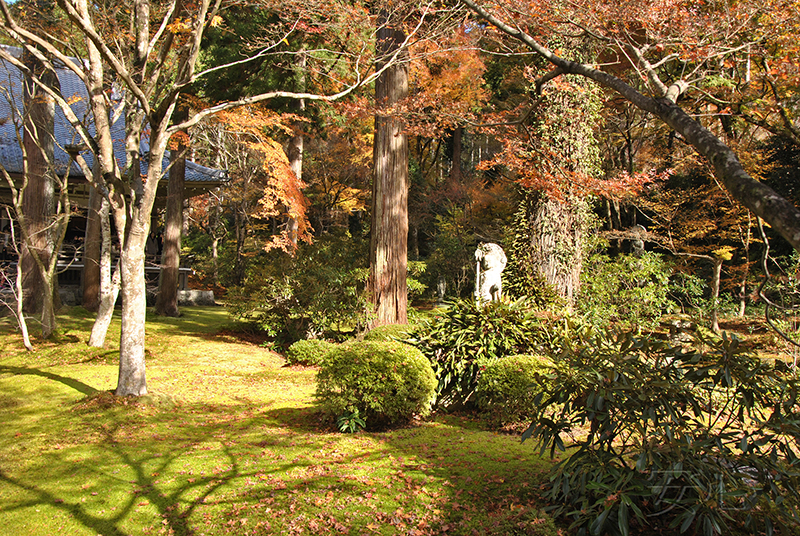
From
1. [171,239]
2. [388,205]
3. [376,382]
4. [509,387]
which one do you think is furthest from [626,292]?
[171,239]

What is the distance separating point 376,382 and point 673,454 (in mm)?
3170

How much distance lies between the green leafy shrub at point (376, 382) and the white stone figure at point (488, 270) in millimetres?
2951

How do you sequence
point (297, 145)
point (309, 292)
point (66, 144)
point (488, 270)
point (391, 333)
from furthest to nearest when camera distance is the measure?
point (297, 145), point (66, 144), point (309, 292), point (488, 270), point (391, 333)

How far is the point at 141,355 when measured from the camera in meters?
6.81

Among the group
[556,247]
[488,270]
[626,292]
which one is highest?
[556,247]

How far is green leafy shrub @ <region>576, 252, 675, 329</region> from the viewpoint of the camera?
34.4 ft

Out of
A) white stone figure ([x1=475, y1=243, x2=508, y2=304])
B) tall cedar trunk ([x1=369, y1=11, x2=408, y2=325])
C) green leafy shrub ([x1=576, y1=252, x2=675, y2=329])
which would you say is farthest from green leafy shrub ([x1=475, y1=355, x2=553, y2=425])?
tall cedar trunk ([x1=369, y1=11, x2=408, y2=325])

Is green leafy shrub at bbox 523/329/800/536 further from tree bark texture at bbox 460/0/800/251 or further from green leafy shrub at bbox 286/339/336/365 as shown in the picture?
green leafy shrub at bbox 286/339/336/365

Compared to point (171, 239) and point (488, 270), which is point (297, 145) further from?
point (488, 270)

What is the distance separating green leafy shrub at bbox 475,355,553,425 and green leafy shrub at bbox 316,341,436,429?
667 mm

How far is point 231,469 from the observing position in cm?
472

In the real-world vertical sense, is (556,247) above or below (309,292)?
above

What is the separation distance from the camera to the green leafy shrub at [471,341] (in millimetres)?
6836

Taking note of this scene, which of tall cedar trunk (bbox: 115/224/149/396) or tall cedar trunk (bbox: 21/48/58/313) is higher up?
tall cedar trunk (bbox: 21/48/58/313)
